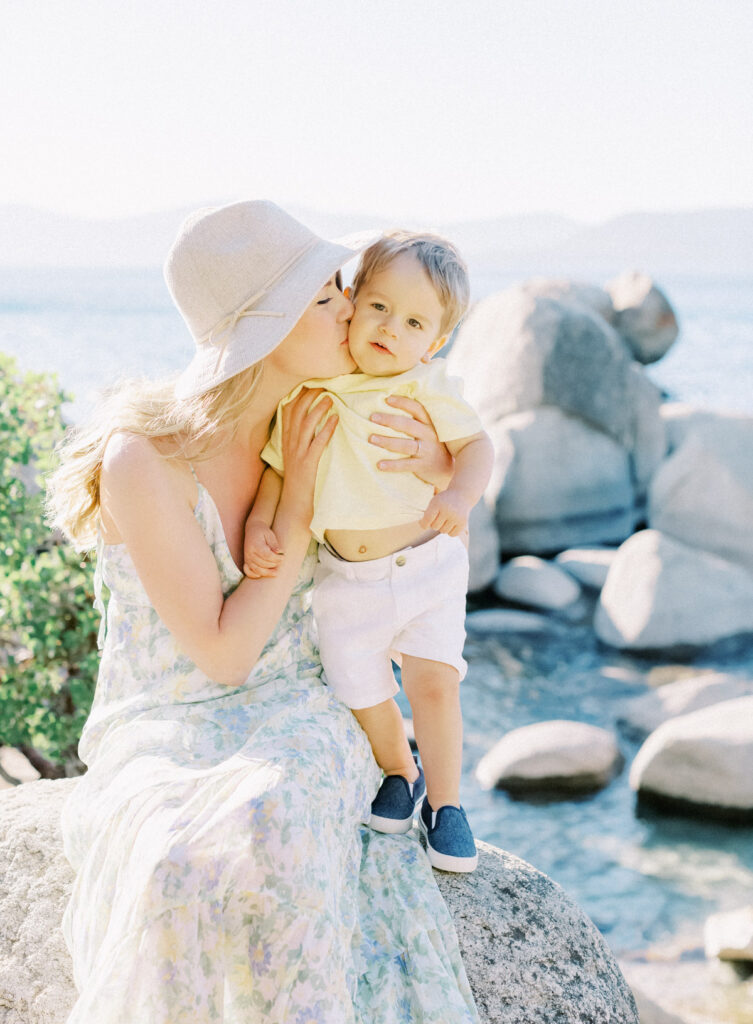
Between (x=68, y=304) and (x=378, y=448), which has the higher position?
(x=378, y=448)

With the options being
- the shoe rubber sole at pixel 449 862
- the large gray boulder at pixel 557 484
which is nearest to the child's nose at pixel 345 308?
the shoe rubber sole at pixel 449 862

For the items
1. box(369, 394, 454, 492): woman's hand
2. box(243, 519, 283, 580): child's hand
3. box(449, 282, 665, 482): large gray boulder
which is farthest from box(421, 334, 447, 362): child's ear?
box(449, 282, 665, 482): large gray boulder

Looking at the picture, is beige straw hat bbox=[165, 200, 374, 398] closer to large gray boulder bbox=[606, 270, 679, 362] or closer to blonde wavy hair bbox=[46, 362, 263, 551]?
blonde wavy hair bbox=[46, 362, 263, 551]

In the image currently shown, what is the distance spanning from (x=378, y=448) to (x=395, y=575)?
308 mm

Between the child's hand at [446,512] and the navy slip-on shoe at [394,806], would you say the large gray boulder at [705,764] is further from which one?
the child's hand at [446,512]

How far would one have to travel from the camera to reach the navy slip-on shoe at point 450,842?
2309 mm

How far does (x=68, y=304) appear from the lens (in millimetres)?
35375

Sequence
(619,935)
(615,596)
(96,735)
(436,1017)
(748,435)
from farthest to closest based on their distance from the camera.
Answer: (748,435) < (615,596) < (619,935) < (96,735) < (436,1017)

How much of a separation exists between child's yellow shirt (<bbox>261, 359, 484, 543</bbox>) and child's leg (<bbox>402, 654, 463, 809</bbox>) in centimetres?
36

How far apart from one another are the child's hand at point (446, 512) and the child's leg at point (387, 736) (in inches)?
17.3

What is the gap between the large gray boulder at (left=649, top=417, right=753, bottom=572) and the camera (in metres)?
8.66

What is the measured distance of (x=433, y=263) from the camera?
8.09ft

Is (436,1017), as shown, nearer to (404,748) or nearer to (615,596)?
(404,748)

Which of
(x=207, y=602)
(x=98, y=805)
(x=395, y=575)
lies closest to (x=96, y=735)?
(x=98, y=805)
